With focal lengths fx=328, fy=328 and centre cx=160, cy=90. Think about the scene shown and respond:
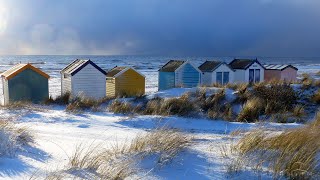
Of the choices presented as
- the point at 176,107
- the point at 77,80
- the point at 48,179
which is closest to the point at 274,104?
the point at 176,107

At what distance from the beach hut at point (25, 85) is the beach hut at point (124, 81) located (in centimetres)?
412

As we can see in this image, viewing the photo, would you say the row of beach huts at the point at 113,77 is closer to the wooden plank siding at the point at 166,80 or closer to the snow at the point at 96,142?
the wooden plank siding at the point at 166,80

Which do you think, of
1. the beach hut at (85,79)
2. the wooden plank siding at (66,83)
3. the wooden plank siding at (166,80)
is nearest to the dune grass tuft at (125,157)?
the beach hut at (85,79)

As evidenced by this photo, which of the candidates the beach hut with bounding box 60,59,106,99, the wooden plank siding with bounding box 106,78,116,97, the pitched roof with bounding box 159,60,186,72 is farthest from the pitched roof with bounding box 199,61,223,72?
the beach hut with bounding box 60,59,106,99

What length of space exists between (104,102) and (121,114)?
11.4ft

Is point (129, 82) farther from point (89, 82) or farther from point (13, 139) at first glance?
point (13, 139)

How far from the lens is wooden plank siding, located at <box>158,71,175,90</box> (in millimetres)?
20578

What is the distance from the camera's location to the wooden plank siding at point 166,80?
20578mm

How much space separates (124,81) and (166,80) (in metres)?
3.60

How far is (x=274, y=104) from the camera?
12469 mm

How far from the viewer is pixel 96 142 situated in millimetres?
5688

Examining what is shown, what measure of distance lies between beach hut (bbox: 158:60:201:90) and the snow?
10.5 meters

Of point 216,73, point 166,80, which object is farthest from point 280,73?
point 166,80

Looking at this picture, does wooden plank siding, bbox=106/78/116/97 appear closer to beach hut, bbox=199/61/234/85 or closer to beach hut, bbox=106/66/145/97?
beach hut, bbox=106/66/145/97
